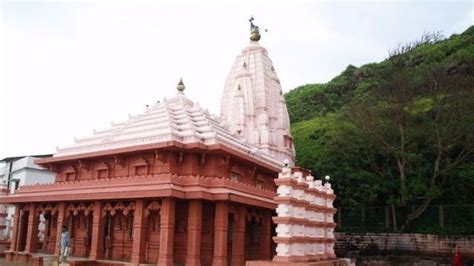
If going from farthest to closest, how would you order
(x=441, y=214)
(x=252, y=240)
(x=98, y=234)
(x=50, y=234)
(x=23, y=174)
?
(x=23, y=174)
(x=441, y=214)
(x=50, y=234)
(x=252, y=240)
(x=98, y=234)

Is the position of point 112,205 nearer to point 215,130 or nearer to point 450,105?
point 215,130

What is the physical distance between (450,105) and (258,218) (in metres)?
15.8

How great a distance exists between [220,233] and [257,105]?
43.7 ft

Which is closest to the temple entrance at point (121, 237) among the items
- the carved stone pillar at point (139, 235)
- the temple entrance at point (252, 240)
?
the carved stone pillar at point (139, 235)

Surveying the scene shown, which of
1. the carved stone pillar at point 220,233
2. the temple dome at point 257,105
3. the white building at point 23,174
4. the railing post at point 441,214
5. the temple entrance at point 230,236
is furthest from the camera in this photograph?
the white building at point 23,174

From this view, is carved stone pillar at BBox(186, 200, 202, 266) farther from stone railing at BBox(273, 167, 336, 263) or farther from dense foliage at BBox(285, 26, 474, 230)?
dense foliage at BBox(285, 26, 474, 230)

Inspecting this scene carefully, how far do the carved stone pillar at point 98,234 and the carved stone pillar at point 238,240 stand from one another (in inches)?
204

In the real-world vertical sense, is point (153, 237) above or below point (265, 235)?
below

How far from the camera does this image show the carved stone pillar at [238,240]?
648 inches

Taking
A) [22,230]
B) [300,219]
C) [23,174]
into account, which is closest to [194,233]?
[300,219]

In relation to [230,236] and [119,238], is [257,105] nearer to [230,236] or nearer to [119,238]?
[230,236]

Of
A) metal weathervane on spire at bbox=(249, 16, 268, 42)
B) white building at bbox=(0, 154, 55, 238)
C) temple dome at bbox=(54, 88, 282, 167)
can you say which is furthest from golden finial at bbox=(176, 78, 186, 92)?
white building at bbox=(0, 154, 55, 238)

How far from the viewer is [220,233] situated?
15.5 meters

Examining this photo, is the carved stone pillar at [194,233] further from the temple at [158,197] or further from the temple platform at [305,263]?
the temple platform at [305,263]
